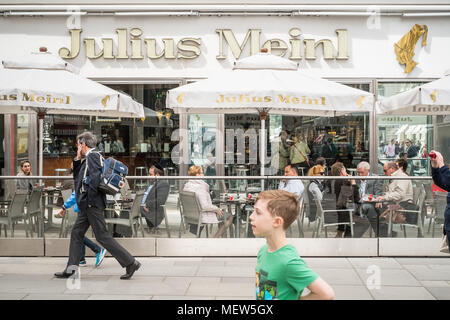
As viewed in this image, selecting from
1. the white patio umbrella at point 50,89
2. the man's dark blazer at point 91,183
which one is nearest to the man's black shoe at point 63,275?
the man's dark blazer at point 91,183

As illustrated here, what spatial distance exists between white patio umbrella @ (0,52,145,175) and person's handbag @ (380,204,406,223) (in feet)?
15.4

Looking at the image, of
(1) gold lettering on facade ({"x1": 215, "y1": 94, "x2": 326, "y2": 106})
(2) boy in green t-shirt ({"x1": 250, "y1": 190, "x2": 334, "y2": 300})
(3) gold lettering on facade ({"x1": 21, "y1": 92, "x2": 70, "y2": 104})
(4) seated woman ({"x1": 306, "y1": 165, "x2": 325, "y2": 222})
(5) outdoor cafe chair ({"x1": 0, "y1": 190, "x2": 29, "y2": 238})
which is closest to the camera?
(2) boy in green t-shirt ({"x1": 250, "y1": 190, "x2": 334, "y2": 300})

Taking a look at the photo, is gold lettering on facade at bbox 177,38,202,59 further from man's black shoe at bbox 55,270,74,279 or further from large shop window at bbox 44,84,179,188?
man's black shoe at bbox 55,270,74,279

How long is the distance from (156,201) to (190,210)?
523 mm

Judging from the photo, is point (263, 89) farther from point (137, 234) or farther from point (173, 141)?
point (173, 141)

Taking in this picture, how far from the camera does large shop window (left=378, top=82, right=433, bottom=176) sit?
1291cm

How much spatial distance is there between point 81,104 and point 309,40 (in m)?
6.61

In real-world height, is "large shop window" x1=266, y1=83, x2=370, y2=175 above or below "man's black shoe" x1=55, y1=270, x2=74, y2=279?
Result: above

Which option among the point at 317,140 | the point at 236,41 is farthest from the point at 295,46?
the point at 317,140

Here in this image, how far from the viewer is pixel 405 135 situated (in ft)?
42.4

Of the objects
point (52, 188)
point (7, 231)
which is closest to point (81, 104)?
point (52, 188)

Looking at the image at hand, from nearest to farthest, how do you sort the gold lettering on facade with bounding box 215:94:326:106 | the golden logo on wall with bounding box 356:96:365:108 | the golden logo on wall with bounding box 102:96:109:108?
the gold lettering on facade with bounding box 215:94:326:106 < the golden logo on wall with bounding box 356:96:365:108 < the golden logo on wall with bounding box 102:96:109:108

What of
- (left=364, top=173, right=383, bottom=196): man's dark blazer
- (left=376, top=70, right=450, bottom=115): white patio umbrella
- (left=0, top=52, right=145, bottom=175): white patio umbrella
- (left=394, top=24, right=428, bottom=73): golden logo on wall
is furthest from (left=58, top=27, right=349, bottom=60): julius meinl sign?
(left=364, top=173, right=383, bottom=196): man's dark blazer

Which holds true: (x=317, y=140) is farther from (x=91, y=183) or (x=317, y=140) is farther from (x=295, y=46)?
(x=91, y=183)
